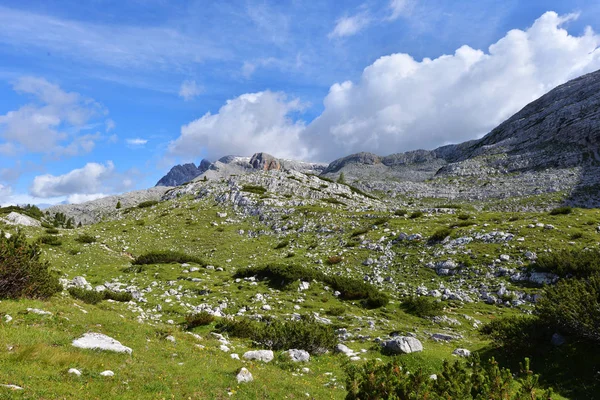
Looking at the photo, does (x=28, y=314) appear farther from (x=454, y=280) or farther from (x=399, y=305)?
(x=454, y=280)

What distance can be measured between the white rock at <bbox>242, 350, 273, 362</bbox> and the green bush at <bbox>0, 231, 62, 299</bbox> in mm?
10669

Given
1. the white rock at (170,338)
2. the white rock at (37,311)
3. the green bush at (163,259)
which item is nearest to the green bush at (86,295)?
the white rock at (37,311)

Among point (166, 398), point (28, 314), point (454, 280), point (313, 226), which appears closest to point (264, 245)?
point (313, 226)

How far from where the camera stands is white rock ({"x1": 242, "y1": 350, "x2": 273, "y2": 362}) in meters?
13.2

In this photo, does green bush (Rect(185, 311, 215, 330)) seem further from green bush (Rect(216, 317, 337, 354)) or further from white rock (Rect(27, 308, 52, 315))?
white rock (Rect(27, 308, 52, 315))

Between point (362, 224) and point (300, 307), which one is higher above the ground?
point (362, 224)

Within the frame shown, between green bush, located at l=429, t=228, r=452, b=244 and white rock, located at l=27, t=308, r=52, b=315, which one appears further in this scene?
green bush, located at l=429, t=228, r=452, b=244

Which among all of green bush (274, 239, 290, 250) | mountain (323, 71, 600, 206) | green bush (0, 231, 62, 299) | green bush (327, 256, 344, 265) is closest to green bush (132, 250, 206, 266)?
green bush (274, 239, 290, 250)

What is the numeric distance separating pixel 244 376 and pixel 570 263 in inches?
880

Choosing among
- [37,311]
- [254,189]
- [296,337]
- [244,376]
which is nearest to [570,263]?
[296,337]

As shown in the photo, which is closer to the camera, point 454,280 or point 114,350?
point 114,350

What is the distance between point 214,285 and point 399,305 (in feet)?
46.3

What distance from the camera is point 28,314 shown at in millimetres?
12117

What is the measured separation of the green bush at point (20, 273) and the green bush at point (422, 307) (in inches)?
824
